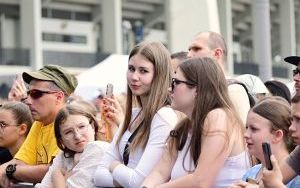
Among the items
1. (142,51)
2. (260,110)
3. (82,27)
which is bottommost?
(260,110)

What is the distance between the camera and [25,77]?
5984 millimetres

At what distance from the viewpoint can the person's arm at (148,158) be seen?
468 cm

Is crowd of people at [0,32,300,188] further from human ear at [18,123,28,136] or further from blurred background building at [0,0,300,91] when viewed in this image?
blurred background building at [0,0,300,91]

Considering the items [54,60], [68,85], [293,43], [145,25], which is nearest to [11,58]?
[54,60]

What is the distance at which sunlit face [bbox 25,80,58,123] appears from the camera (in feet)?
19.2

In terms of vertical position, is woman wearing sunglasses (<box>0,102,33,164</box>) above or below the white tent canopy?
below

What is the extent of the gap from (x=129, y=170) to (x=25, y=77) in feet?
5.36

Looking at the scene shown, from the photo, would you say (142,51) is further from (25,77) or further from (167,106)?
(25,77)

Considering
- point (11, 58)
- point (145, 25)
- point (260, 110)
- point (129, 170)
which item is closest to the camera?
point (260, 110)

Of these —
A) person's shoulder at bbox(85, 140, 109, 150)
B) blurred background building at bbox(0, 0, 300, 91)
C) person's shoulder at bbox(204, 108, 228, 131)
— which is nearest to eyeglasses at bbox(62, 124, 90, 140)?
person's shoulder at bbox(85, 140, 109, 150)

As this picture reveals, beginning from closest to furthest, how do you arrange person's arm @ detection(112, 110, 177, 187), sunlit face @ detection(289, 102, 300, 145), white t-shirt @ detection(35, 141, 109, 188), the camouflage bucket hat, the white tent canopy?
sunlit face @ detection(289, 102, 300, 145) < person's arm @ detection(112, 110, 177, 187) < white t-shirt @ detection(35, 141, 109, 188) < the camouflage bucket hat < the white tent canopy

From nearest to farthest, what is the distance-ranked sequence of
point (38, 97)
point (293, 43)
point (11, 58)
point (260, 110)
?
point (260, 110), point (38, 97), point (11, 58), point (293, 43)

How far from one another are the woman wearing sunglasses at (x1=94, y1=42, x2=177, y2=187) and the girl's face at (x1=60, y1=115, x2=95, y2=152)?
384mm

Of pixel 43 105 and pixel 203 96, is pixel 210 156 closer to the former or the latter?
pixel 203 96
